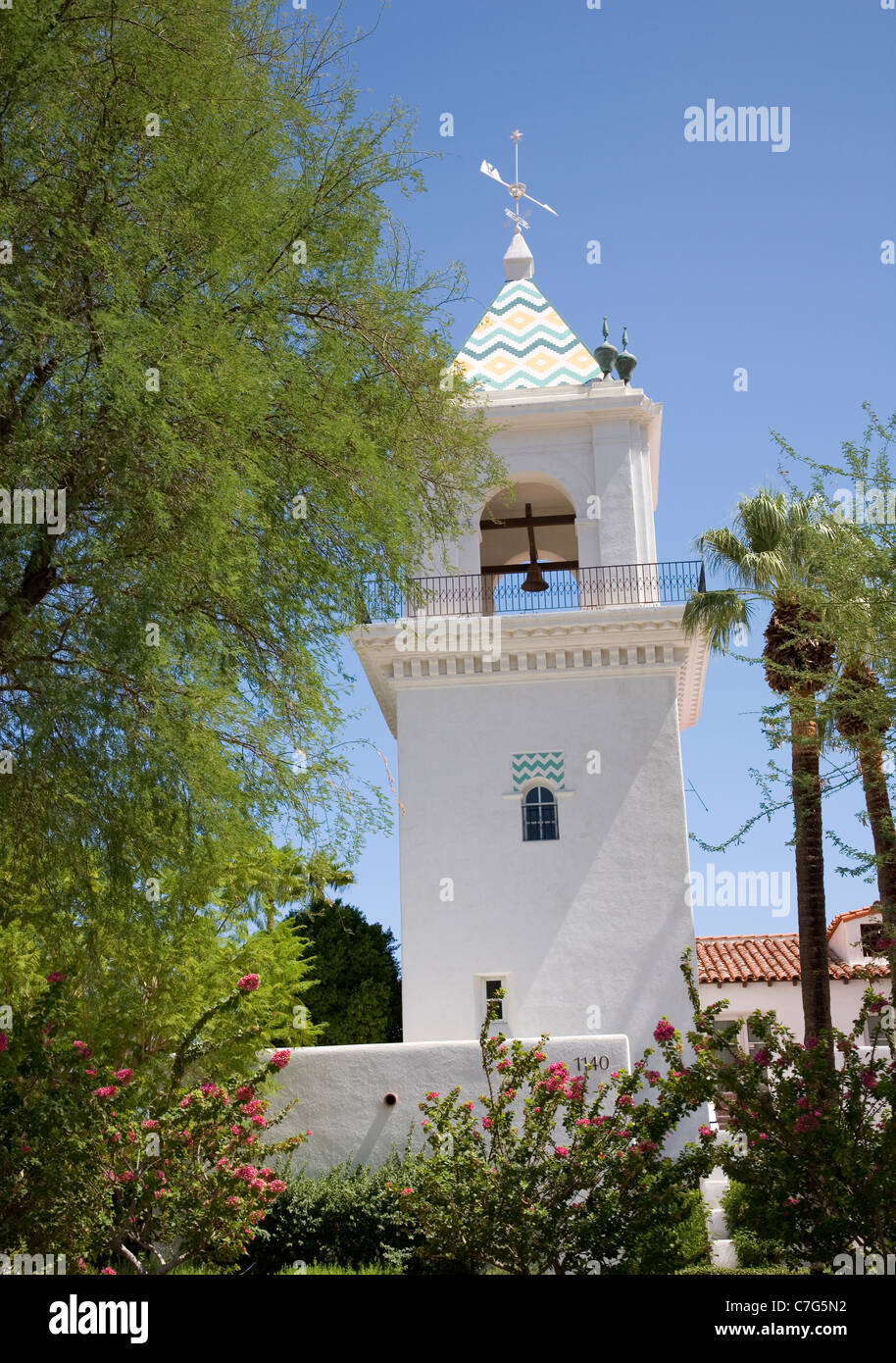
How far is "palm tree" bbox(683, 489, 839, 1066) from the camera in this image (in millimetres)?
19625

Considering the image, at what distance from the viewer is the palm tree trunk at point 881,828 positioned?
13062 millimetres

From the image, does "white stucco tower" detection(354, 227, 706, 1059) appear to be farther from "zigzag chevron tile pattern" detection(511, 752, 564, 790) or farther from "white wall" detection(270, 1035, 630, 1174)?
"white wall" detection(270, 1035, 630, 1174)

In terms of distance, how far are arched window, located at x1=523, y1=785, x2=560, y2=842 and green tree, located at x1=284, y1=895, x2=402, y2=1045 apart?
4348 millimetres

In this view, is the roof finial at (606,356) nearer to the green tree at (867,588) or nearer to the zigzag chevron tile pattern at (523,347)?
the zigzag chevron tile pattern at (523,347)

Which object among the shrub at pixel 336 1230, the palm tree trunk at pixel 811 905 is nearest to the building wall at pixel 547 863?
the palm tree trunk at pixel 811 905

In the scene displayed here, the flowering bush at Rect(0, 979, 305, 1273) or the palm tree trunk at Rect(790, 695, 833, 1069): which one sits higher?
the palm tree trunk at Rect(790, 695, 833, 1069)

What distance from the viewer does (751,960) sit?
3175 cm

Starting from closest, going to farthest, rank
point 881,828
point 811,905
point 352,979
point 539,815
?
point 881,828
point 811,905
point 539,815
point 352,979

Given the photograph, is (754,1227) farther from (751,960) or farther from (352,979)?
(751,960)

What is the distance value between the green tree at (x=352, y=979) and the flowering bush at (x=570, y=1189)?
1167cm

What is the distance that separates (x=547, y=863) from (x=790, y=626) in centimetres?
528

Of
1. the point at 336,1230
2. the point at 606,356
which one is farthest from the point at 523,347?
the point at 336,1230

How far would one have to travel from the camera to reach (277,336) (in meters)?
10.6

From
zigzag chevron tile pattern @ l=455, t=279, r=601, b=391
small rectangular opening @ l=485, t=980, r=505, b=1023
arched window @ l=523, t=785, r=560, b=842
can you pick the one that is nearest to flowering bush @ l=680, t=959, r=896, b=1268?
small rectangular opening @ l=485, t=980, r=505, b=1023
